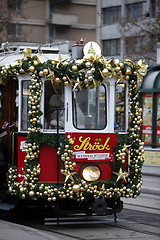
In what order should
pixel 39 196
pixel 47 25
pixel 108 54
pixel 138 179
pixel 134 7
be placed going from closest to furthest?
pixel 39 196 → pixel 138 179 → pixel 134 7 → pixel 108 54 → pixel 47 25

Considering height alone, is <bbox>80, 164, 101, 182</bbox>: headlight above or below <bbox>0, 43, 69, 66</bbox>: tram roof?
below

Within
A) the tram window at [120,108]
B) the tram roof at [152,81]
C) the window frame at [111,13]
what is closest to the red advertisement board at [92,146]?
the tram window at [120,108]

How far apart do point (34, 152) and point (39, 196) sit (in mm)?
730

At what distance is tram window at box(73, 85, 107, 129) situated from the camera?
32.8ft

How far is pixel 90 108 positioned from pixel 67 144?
0.77m

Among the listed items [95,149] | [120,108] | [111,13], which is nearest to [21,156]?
[95,149]

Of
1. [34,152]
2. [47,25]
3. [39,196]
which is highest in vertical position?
[47,25]

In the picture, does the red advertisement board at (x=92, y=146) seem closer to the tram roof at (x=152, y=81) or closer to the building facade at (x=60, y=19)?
the tram roof at (x=152, y=81)

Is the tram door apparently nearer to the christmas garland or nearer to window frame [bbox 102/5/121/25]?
Answer: the christmas garland

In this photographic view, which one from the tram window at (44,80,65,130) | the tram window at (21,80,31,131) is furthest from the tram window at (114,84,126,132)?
the tram window at (21,80,31,131)

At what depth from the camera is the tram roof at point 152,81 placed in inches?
968

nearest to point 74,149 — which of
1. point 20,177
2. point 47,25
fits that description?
point 20,177

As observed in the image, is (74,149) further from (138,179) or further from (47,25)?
(47,25)

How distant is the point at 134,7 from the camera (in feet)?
167
